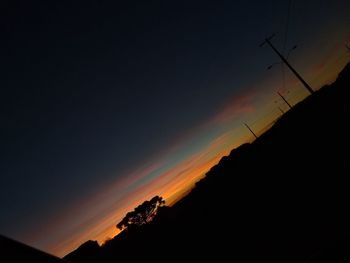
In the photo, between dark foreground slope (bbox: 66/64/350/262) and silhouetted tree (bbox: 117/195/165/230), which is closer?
dark foreground slope (bbox: 66/64/350/262)

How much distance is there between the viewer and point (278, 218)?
15820 millimetres

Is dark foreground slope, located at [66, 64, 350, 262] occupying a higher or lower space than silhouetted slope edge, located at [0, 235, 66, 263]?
lower

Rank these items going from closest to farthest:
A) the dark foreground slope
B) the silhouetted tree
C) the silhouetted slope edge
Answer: the silhouetted slope edge < the dark foreground slope < the silhouetted tree

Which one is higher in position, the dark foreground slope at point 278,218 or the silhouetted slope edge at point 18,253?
the silhouetted slope edge at point 18,253

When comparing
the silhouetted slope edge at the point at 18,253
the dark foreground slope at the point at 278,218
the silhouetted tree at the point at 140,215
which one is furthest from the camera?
the silhouetted tree at the point at 140,215

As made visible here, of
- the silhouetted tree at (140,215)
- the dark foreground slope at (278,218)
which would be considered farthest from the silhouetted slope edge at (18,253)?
the silhouetted tree at (140,215)

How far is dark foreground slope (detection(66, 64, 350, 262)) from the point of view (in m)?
11.4

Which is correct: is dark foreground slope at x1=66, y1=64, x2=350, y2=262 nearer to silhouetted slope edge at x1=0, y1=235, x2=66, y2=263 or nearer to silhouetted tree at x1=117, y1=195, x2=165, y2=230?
silhouetted slope edge at x1=0, y1=235, x2=66, y2=263

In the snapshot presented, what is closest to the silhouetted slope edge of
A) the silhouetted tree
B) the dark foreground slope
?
the dark foreground slope

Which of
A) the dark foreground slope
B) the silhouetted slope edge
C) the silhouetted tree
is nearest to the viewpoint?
the silhouetted slope edge

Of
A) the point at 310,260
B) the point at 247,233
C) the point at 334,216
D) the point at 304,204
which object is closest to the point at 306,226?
the point at 334,216

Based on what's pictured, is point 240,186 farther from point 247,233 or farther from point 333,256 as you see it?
point 333,256

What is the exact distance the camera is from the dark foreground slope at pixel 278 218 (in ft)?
37.6

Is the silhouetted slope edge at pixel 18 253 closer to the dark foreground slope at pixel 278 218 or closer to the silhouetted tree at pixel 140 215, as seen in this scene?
the dark foreground slope at pixel 278 218
